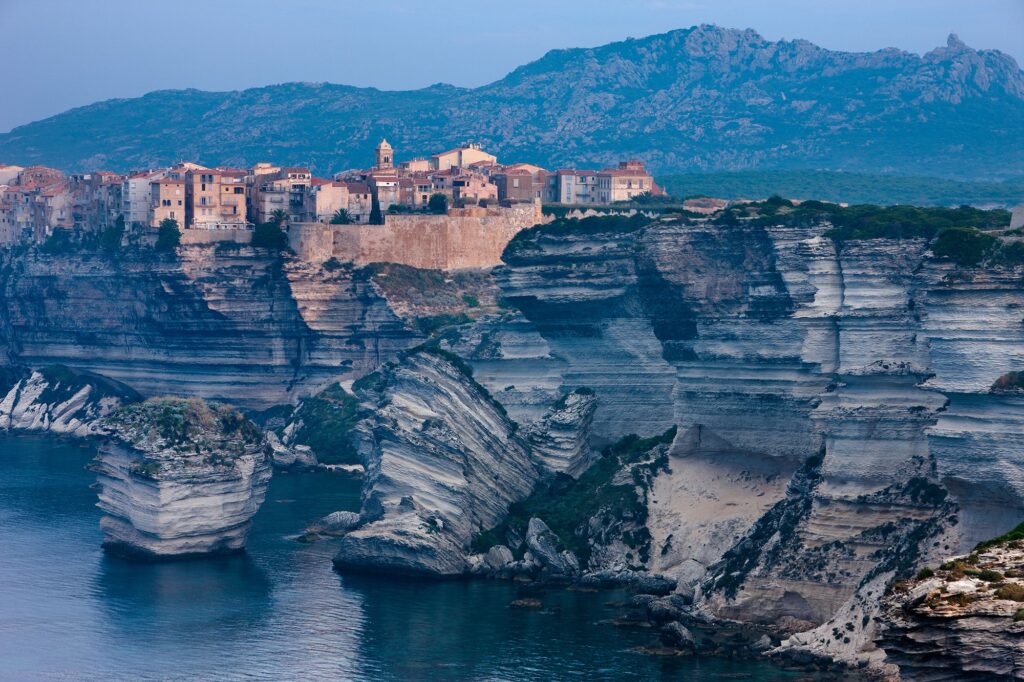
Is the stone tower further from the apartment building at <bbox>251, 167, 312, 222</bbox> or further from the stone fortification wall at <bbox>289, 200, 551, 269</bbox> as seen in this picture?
the stone fortification wall at <bbox>289, 200, 551, 269</bbox>

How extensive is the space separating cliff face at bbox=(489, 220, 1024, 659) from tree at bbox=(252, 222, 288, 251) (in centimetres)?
2463

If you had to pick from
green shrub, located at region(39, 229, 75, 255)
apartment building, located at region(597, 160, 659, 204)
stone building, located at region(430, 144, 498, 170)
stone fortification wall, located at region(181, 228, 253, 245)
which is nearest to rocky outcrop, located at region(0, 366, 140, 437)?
green shrub, located at region(39, 229, 75, 255)

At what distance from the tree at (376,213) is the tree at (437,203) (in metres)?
2.20

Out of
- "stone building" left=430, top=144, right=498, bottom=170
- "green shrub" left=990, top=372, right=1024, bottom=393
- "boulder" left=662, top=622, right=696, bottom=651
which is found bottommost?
"boulder" left=662, top=622, right=696, bottom=651

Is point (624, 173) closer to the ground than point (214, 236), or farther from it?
farther from it

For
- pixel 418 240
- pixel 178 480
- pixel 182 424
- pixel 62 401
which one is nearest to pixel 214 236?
pixel 418 240

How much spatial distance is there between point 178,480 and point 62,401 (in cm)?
3618

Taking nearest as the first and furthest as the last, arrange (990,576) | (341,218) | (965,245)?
(990,576) → (965,245) → (341,218)

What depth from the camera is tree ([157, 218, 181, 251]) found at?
90.2m

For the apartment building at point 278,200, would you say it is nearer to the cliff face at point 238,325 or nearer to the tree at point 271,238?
the tree at point 271,238

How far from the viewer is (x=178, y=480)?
59.9 meters

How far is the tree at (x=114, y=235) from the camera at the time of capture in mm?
94375

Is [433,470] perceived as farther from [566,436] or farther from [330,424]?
[330,424]

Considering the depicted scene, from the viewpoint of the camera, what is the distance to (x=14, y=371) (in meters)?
99.6
